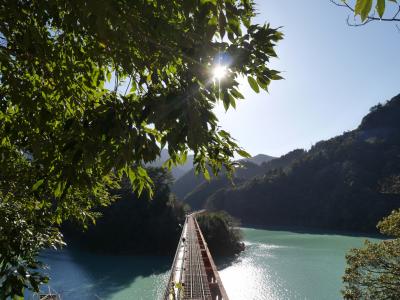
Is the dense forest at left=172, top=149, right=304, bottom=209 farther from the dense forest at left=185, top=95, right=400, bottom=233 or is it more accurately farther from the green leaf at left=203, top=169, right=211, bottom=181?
the green leaf at left=203, top=169, right=211, bottom=181

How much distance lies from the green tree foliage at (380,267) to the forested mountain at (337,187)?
46751 millimetres

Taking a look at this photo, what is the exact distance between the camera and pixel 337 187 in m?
62.2

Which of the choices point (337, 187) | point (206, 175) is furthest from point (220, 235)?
point (337, 187)

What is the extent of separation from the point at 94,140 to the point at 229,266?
84.2 feet

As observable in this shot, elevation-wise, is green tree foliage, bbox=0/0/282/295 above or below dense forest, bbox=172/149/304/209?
below

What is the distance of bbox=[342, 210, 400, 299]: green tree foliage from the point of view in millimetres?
8312

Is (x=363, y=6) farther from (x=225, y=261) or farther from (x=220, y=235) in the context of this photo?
(x=220, y=235)

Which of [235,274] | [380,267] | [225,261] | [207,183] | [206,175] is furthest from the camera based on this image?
[207,183]

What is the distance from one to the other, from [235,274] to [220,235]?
31.4ft

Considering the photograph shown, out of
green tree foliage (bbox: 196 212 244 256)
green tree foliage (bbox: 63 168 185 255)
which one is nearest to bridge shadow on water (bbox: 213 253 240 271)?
green tree foliage (bbox: 196 212 244 256)

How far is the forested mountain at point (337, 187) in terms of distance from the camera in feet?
182

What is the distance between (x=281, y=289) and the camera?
18.2 m

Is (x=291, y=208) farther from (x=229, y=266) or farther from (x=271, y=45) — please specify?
(x=271, y=45)

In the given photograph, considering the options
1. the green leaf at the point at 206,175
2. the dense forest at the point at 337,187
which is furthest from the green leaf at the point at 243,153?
the dense forest at the point at 337,187
